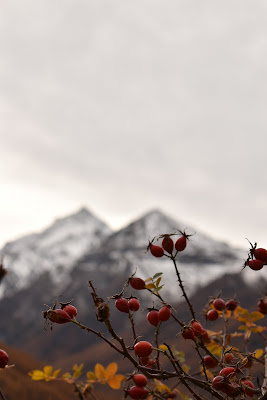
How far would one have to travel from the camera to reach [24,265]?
374 ft

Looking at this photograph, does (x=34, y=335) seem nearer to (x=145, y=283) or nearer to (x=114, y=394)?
(x=114, y=394)

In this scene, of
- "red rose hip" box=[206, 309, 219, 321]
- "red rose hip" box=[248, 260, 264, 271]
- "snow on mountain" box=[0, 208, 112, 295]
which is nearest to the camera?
"red rose hip" box=[248, 260, 264, 271]

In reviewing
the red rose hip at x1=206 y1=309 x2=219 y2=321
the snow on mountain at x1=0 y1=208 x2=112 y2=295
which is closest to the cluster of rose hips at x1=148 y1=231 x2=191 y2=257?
the red rose hip at x1=206 y1=309 x2=219 y2=321

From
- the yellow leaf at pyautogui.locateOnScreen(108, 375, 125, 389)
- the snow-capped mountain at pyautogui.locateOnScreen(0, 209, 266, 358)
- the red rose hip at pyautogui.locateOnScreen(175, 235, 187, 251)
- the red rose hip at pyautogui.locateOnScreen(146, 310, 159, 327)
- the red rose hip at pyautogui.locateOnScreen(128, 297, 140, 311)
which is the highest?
the snow-capped mountain at pyautogui.locateOnScreen(0, 209, 266, 358)

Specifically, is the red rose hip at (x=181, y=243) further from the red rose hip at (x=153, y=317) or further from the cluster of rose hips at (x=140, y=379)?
the cluster of rose hips at (x=140, y=379)

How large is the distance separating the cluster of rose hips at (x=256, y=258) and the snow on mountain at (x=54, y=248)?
92.4 meters

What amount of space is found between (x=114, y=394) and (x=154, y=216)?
82.7 m

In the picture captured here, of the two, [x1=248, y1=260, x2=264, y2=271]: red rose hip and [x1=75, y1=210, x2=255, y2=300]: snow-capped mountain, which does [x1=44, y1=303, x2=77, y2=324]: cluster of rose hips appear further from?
[x1=75, y1=210, x2=255, y2=300]: snow-capped mountain

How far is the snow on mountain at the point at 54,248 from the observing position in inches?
4038

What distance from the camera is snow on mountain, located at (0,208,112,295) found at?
103 metres

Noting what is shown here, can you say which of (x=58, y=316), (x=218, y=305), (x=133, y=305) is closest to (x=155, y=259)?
(x=218, y=305)

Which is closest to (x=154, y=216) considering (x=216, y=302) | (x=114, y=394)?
(x=114, y=394)

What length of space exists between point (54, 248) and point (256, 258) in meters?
129

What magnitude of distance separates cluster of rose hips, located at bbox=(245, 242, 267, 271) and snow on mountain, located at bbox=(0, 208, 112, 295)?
303 ft
